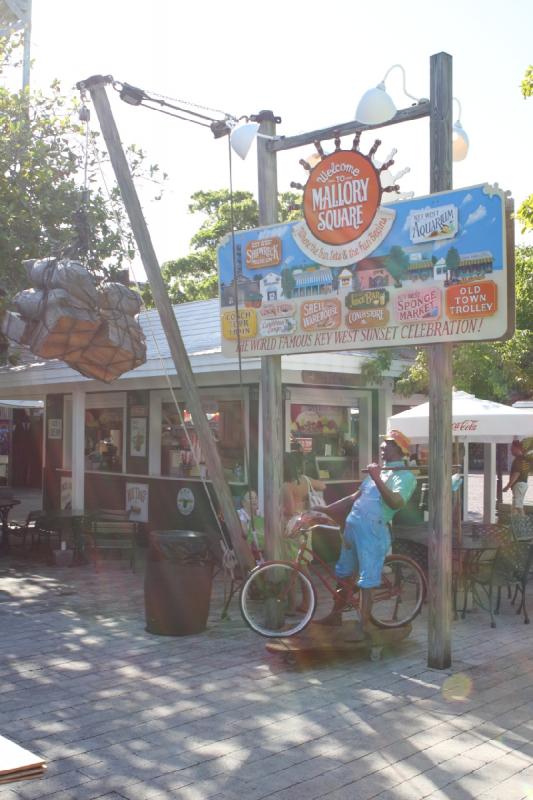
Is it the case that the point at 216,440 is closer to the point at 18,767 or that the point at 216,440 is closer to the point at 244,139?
the point at 244,139

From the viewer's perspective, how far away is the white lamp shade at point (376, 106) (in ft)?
20.2

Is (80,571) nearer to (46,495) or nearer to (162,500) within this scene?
(162,500)

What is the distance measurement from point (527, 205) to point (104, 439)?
27.6ft

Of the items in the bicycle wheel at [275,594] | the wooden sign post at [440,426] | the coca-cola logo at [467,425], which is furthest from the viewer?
the coca-cola logo at [467,425]

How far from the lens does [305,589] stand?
23.2 ft

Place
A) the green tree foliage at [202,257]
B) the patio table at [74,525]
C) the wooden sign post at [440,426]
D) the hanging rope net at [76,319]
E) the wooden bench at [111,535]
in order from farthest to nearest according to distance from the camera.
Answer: the green tree foliage at [202,257], the patio table at [74,525], the wooden bench at [111,535], the hanging rope net at [76,319], the wooden sign post at [440,426]

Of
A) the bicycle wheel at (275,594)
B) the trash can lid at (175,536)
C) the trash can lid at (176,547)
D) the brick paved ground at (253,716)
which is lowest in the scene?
the brick paved ground at (253,716)

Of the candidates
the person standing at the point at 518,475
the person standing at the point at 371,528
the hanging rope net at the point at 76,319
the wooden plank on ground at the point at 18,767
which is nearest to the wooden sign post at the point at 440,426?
the person standing at the point at 371,528

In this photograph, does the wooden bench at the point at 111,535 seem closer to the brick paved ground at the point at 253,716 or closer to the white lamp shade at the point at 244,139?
the brick paved ground at the point at 253,716

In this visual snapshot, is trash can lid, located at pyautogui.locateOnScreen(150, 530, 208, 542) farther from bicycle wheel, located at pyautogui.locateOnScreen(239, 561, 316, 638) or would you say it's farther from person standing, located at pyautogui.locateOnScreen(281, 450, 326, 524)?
person standing, located at pyautogui.locateOnScreen(281, 450, 326, 524)

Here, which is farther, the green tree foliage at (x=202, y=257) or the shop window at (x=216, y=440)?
the green tree foliage at (x=202, y=257)

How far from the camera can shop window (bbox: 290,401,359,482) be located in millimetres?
12625

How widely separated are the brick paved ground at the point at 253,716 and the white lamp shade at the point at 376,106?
424 cm

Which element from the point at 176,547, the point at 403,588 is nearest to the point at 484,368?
the point at 403,588
